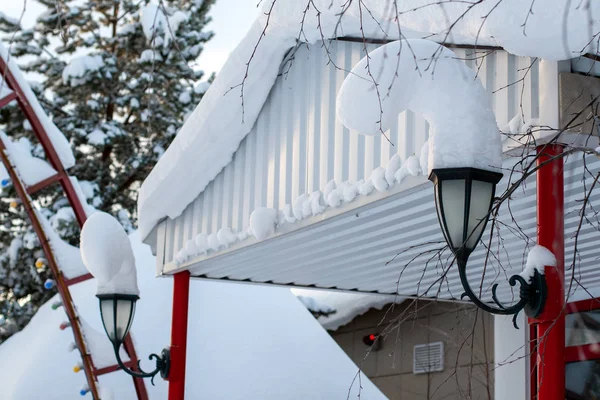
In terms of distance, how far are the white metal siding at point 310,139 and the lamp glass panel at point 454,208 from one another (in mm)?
721

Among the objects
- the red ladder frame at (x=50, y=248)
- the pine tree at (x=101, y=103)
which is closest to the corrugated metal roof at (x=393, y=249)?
the red ladder frame at (x=50, y=248)

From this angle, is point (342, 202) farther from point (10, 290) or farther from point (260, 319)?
point (10, 290)

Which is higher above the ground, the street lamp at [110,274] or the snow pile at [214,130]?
the snow pile at [214,130]

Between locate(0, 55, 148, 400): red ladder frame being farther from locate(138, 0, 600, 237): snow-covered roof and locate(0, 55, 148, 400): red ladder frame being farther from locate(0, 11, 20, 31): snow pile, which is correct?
locate(0, 11, 20, 31): snow pile

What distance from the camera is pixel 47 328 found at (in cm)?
1086

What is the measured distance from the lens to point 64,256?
8.44m

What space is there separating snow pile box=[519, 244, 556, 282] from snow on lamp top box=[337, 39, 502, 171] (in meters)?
0.53

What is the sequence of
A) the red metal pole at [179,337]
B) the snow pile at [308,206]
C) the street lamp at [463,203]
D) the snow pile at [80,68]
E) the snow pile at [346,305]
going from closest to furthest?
1. the street lamp at [463,203]
2. the snow pile at [308,206]
3. the red metal pole at [179,337]
4. the snow pile at [346,305]
5. the snow pile at [80,68]

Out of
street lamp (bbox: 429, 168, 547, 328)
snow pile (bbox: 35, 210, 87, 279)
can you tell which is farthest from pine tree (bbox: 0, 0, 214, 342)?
street lamp (bbox: 429, 168, 547, 328)

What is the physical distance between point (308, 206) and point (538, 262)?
2.00 metres

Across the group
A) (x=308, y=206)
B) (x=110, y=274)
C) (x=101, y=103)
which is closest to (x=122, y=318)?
(x=110, y=274)

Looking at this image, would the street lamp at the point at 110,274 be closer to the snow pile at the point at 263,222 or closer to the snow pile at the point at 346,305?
the snow pile at the point at 263,222

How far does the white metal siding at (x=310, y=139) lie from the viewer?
366 centimetres

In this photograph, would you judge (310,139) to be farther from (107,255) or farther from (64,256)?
(64,256)
